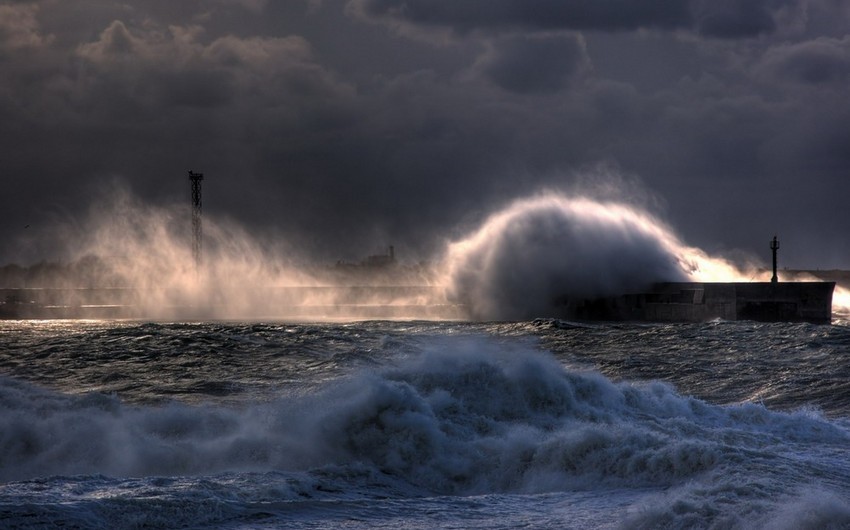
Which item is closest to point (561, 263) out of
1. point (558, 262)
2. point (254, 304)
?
point (558, 262)

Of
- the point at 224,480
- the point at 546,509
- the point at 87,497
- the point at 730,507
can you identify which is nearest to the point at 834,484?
the point at 730,507

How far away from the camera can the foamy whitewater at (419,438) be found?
316 inches

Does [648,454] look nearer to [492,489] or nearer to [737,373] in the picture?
[492,489]

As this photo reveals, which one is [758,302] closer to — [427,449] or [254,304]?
[427,449]

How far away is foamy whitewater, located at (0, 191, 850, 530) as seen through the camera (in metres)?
8.02

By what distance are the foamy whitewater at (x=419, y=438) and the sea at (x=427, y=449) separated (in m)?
0.03

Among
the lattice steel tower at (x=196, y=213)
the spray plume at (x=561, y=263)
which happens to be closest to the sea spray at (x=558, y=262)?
the spray plume at (x=561, y=263)

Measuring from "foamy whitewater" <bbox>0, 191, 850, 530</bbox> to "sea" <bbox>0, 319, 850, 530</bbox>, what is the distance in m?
0.03

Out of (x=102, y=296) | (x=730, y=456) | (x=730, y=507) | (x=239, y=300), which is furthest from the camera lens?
(x=102, y=296)

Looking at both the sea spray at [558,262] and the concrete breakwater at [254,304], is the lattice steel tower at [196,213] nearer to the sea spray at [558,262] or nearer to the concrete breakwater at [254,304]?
the concrete breakwater at [254,304]

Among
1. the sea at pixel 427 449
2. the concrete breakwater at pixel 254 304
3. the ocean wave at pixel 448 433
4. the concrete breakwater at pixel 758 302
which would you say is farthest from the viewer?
the concrete breakwater at pixel 254 304

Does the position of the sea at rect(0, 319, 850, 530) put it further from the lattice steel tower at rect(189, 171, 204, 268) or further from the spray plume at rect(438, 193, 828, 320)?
the lattice steel tower at rect(189, 171, 204, 268)

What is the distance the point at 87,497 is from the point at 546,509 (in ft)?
12.9

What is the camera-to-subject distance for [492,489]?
9539 millimetres
